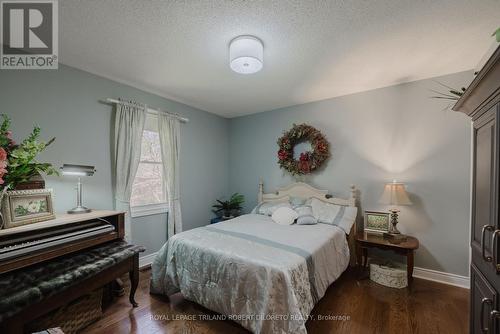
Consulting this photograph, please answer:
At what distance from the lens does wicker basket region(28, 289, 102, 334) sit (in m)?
1.55

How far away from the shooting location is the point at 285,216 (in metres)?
2.84

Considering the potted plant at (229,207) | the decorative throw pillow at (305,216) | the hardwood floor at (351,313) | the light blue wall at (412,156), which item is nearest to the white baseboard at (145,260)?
the hardwood floor at (351,313)

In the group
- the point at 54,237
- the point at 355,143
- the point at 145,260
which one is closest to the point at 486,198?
the point at 355,143

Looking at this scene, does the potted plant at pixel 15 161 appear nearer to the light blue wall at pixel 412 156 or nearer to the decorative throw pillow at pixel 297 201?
the decorative throw pillow at pixel 297 201

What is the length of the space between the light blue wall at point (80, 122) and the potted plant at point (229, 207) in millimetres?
545

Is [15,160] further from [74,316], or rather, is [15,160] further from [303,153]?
[303,153]

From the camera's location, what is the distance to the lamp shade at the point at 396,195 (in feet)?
8.04

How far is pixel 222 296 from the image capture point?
1744 millimetres

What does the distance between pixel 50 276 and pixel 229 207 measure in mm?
2643

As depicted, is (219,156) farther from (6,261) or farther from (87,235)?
(6,261)

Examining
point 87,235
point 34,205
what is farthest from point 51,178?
point 87,235

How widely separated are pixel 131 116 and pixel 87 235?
5.16 ft

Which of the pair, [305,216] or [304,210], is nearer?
[305,216]

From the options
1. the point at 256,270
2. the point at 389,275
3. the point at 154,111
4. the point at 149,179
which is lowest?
the point at 389,275
